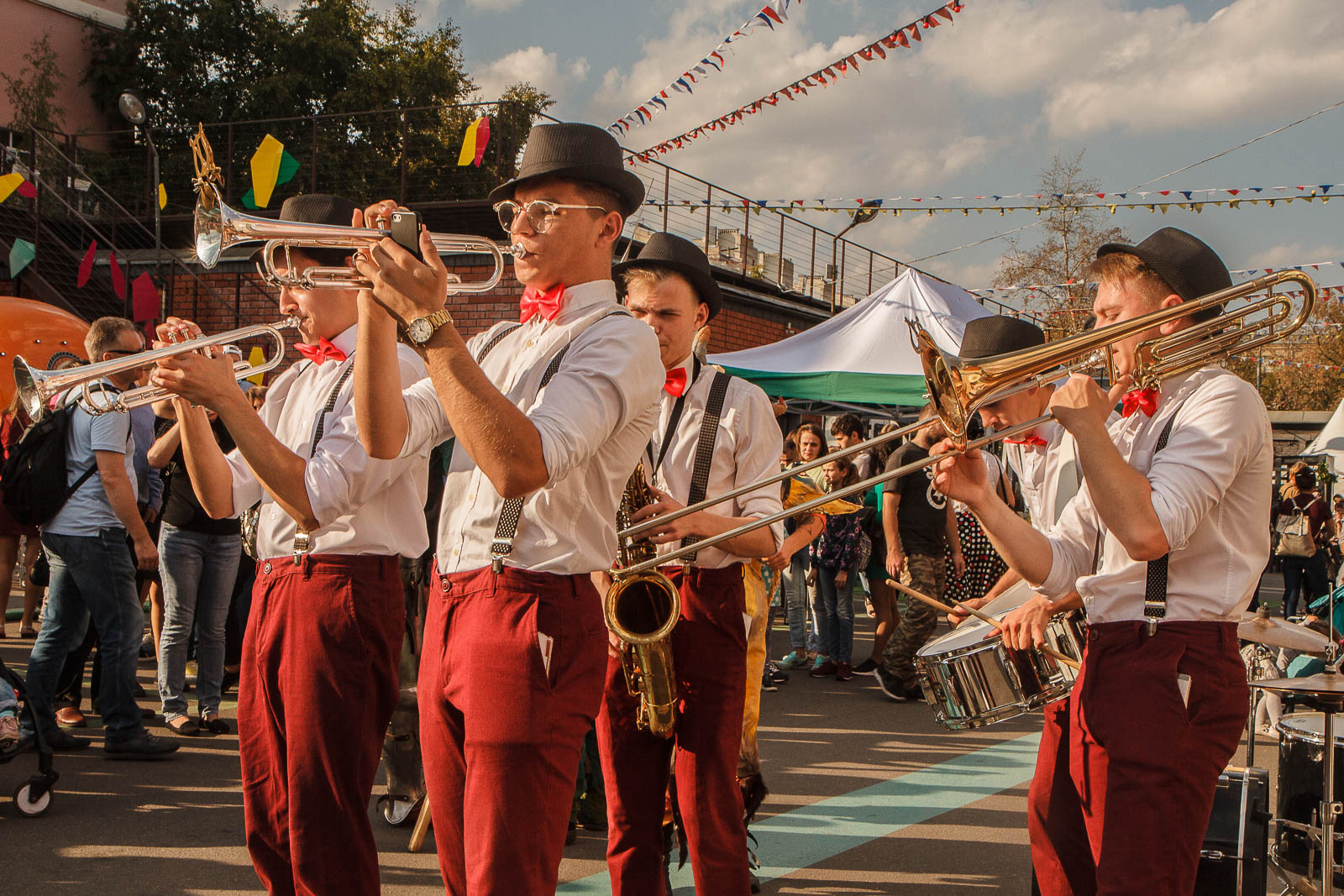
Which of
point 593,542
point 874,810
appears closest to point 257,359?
point 874,810

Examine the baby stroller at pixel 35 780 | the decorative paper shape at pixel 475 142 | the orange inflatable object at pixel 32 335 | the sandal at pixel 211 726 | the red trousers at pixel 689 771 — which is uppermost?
the decorative paper shape at pixel 475 142

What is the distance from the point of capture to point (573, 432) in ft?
7.22

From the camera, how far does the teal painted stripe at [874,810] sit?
4871mm

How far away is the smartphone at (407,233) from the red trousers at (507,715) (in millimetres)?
704

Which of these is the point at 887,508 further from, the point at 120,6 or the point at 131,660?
the point at 120,6

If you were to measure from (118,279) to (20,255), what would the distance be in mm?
1344

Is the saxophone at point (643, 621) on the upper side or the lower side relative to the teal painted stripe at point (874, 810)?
upper

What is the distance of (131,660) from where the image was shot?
19.5 ft

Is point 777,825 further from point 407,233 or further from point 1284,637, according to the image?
point 407,233

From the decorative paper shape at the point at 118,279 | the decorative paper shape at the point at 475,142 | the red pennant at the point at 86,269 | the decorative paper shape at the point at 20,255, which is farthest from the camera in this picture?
the decorative paper shape at the point at 118,279

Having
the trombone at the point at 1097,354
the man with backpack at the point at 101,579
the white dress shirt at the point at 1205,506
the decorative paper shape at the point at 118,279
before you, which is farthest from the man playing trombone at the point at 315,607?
the decorative paper shape at the point at 118,279

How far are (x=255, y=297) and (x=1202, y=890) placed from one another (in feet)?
41.3

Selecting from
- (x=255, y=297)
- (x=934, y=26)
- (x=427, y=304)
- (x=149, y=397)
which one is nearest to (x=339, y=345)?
(x=149, y=397)

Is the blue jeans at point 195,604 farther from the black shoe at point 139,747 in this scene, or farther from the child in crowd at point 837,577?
the child in crowd at point 837,577
